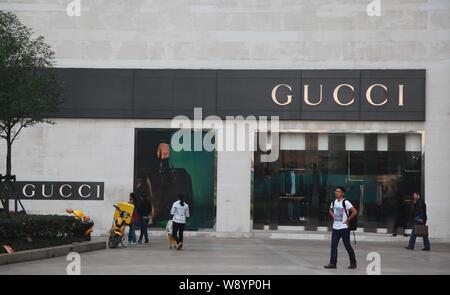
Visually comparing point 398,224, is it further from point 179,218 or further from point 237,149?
point 179,218

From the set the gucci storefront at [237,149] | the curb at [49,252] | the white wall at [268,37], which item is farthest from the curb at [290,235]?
the curb at [49,252]

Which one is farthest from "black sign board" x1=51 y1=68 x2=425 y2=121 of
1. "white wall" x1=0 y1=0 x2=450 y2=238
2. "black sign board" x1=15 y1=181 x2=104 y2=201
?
"black sign board" x1=15 y1=181 x2=104 y2=201

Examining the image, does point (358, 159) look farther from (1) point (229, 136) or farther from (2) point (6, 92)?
(2) point (6, 92)

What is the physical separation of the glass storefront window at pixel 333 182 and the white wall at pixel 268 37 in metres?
1.10

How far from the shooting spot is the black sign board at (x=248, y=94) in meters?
26.5

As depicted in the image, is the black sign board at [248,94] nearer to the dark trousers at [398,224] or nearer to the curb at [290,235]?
the dark trousers at [398,224]

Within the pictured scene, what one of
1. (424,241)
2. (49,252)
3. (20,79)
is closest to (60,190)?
(20,79)

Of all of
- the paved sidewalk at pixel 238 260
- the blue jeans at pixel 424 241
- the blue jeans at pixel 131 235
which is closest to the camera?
the paved sidewalk at pixel 238 260

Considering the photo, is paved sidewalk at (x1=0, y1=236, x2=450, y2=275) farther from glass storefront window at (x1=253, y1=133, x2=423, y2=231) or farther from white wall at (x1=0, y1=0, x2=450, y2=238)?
white wall at (x1=0, y1=0, x2=450, y2=238)

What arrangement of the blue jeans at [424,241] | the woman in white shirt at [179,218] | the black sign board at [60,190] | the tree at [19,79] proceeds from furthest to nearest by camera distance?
the black sign board at [60,190], the blue jeans at [424,241], the woman in white shirt at [179,218], the tree at [19,79]

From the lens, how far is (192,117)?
26734mm

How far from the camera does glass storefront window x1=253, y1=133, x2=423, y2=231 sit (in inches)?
1042

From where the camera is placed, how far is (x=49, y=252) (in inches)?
690
